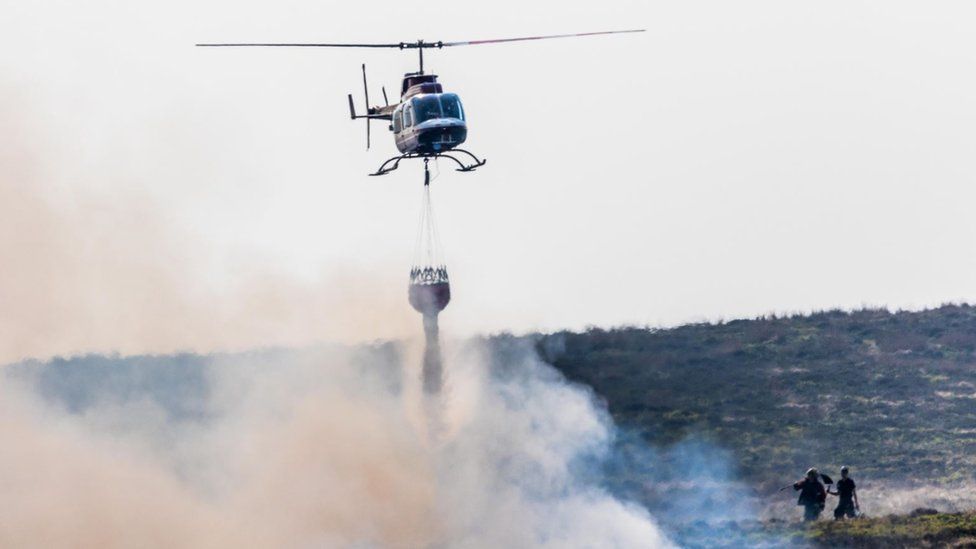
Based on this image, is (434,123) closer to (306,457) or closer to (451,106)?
(451,106)

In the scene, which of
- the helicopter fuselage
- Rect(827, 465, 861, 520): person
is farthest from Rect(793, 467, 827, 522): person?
the helicopter fuselage

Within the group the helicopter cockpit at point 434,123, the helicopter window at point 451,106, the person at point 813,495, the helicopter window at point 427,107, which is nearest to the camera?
the person at point 813,495

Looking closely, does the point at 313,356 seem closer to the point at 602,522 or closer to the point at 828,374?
the point at 602,522

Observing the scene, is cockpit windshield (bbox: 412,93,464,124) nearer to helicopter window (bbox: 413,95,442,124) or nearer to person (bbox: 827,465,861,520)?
helicopter window (bbox: 413,95,442,124)

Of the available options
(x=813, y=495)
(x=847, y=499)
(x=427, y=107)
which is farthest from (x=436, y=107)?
(x=847, y=499)

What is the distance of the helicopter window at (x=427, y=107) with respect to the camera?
4225 cm

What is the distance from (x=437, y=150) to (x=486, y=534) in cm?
876

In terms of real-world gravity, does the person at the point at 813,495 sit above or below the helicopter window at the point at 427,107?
below

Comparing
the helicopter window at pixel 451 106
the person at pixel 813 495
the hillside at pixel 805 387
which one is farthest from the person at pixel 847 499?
the helicopter window at pixel 451 106

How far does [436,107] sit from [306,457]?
9.91m

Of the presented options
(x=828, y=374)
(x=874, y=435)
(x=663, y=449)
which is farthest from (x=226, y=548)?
(x=828, y=374)

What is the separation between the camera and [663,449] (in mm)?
54281

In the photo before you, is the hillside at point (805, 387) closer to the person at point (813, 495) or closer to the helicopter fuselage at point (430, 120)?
the person at point (813, 495)

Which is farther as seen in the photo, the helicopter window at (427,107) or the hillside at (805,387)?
the hillside at (805,387)
